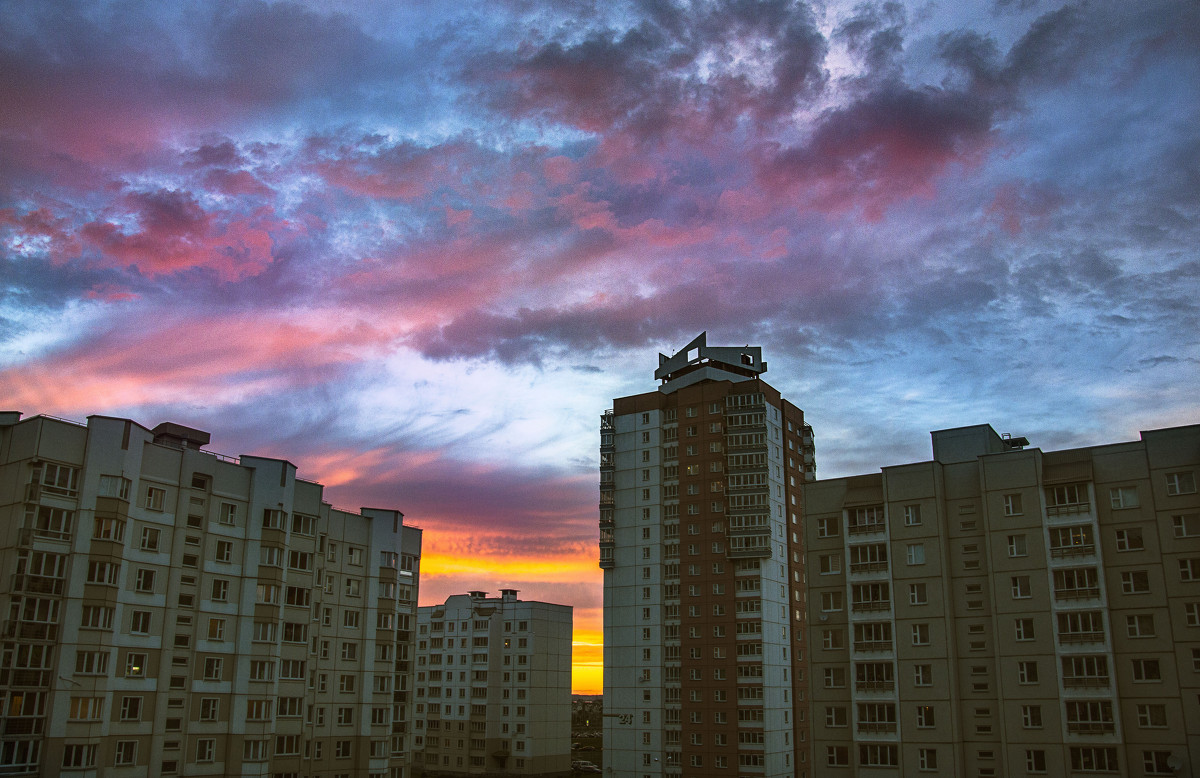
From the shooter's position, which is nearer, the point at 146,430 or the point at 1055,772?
the point at 1055,772

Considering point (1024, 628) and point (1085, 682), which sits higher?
point (1024, 628)

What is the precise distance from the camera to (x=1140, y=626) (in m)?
68.6

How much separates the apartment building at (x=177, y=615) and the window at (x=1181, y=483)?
75941 millimetres

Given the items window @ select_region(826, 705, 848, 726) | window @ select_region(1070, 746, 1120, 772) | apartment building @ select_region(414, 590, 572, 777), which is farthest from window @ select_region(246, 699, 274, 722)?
apartment building @ select_region(414, 590, 572, 777)

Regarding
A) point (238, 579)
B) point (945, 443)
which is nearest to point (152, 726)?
point (238, 579)

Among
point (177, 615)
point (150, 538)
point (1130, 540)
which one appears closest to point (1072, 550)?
point (1130, 540)

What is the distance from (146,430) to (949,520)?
71.0m

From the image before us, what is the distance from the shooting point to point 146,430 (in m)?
74.3

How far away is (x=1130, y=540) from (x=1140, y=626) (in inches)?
265

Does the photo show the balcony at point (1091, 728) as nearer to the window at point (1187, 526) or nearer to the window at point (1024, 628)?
the window at point (1024, 628)

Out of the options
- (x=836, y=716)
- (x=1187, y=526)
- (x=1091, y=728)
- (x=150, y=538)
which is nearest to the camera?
Answer: (x=1091, y=728)

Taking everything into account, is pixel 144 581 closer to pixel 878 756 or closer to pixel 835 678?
pixel 835 678

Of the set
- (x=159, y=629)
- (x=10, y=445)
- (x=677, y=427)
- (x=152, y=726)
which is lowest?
(x=152, y=726)

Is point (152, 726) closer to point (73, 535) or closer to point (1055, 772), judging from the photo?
point (73, 535)
